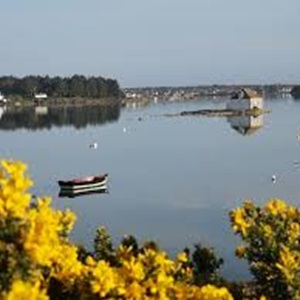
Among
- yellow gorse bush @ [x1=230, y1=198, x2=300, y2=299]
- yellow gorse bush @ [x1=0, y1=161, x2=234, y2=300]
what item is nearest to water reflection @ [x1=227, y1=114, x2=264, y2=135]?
yellow gorse bush @ [x1=230, y1=198, x2=300, y2=299]

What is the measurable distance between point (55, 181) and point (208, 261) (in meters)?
48.3

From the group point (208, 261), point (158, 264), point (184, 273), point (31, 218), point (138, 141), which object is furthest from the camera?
point (138, 141)

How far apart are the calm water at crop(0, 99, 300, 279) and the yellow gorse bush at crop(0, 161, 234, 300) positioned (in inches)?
761

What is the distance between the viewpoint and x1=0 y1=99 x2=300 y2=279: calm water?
1476 inches

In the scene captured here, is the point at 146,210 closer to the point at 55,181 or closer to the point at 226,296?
the point at 55,181

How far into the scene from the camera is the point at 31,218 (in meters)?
5.63

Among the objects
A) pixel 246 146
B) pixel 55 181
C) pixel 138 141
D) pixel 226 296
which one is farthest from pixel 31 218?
pixel 138 141

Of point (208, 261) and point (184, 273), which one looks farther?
point (208, 261)

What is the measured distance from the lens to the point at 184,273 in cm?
848

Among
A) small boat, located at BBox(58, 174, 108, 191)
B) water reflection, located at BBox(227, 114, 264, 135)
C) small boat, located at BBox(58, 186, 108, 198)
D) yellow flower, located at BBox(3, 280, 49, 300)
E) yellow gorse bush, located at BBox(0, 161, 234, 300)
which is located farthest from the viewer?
water reflection, located at BBox(227, 114, 264, 135)

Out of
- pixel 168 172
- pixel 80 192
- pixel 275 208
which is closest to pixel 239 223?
pixel 275 208

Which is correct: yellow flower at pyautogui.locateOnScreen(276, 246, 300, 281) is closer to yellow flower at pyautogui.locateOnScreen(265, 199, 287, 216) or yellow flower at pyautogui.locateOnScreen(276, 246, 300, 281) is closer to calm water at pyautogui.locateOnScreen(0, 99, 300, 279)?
yellow flower at pyautogui.locateOnScreen(265, 199, 287, 216)

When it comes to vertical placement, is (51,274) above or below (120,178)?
above

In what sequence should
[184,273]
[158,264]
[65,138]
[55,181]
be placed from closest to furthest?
[158,264] → [184,273] → [55,181] → [65,138]
